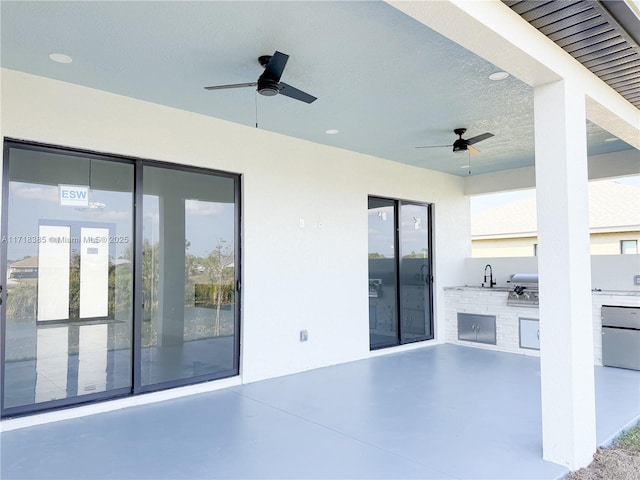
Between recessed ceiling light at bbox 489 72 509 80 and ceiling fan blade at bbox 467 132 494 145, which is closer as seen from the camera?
recessed ceiling light at bbox 489 72 509 80

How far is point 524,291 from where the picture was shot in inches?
262

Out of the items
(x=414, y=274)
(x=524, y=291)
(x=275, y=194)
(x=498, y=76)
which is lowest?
(x=524, y=291)

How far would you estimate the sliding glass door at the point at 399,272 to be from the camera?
262 inches

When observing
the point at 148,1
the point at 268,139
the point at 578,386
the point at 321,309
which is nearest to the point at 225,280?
the point at 321,309

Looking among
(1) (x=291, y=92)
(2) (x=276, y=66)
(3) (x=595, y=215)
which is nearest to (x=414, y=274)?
(1) (x=291, y=92)

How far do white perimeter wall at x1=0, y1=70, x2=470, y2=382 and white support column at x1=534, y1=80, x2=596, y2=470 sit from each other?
10.0 ft

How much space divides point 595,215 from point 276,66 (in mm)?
10890

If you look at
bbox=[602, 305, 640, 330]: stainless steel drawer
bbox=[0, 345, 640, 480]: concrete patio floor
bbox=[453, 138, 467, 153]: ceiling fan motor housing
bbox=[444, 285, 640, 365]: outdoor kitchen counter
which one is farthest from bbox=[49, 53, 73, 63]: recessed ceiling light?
bbox=[602, 305, 640, 330]: stainless steel drawer

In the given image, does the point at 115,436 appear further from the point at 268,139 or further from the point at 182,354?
the point at 268,139

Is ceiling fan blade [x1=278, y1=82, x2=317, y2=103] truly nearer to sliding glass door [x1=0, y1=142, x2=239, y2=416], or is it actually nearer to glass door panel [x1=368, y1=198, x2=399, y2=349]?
sliding glass door [x1=0, y1=142, x2=239, y2=416]

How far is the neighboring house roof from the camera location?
10.8 meters

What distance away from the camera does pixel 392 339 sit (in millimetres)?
6824

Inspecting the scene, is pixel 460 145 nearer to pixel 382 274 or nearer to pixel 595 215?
pixel 382 274

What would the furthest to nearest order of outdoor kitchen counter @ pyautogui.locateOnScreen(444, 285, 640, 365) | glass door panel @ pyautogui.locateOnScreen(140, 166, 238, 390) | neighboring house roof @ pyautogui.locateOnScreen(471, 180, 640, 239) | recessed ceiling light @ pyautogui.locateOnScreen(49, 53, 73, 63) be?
1. neighboring house roof @ pyautogui.locateOnScreen(471, 180, 640, 239)
2. outdoor kitchen counter @ pyautogui.locateOnScreen(444, 285, 640, 365)
3. glass door panel @ pyautogui.locateOnScreen(140, 166, 238, 390)
4. recessed ceiling light @ pyautogui.locateOnScreen(49, 53, 73, 63)
